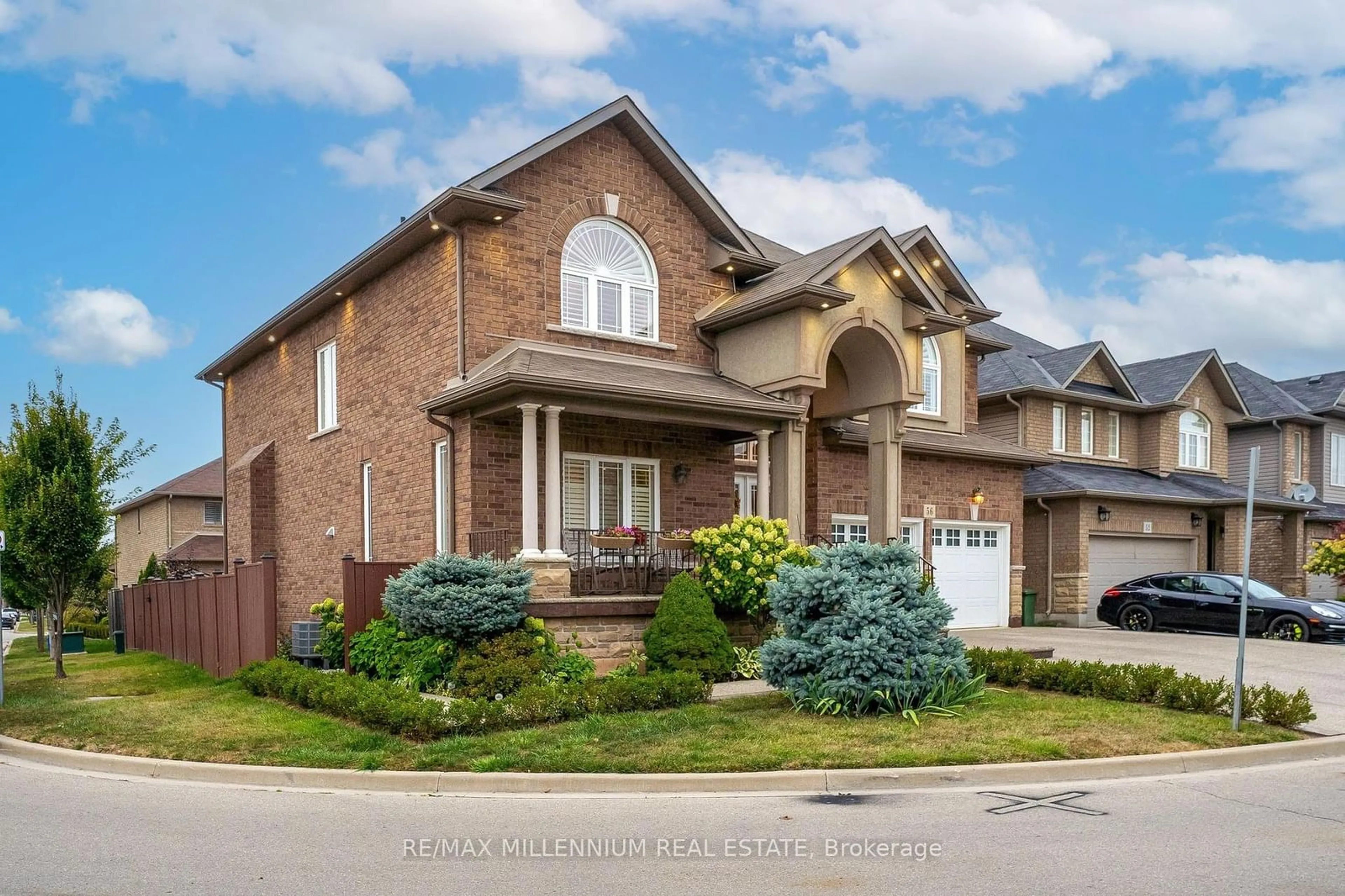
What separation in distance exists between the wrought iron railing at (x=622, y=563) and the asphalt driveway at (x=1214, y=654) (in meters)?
6.05

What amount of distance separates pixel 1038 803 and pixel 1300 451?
30.1 metres

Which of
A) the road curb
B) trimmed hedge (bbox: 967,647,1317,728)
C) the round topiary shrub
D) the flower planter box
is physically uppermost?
the flower planter box

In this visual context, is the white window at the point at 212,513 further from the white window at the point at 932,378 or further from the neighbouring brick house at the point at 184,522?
the white window at the point at 932,378

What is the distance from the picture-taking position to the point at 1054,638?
20547 mm

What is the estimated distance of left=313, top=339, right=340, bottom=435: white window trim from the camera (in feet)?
67.6

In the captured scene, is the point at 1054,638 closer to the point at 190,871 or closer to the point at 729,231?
the point at 729,231

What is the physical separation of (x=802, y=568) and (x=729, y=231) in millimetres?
8327

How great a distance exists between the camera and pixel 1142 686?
12172 millimetres

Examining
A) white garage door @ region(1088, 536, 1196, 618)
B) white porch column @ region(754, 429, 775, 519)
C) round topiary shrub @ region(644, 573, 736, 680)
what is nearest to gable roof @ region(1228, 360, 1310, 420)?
white garage door @ region(1088, 536, 1196, 618)

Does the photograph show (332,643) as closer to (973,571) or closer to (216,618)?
(216,618)

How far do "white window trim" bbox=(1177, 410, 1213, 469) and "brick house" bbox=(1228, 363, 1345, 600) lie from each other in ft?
5.38

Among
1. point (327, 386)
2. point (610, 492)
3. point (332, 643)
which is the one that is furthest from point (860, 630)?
point (327, 386)

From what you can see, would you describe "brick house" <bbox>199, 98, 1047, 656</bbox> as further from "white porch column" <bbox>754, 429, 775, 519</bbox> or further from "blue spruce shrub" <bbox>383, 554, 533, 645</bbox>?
"blue spruce shrub" <bbox>383, 554, 533, 645</bbox>

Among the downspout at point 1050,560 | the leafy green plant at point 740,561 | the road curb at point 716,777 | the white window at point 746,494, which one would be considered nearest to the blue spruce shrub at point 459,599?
the leafy green plant at point 740,561
